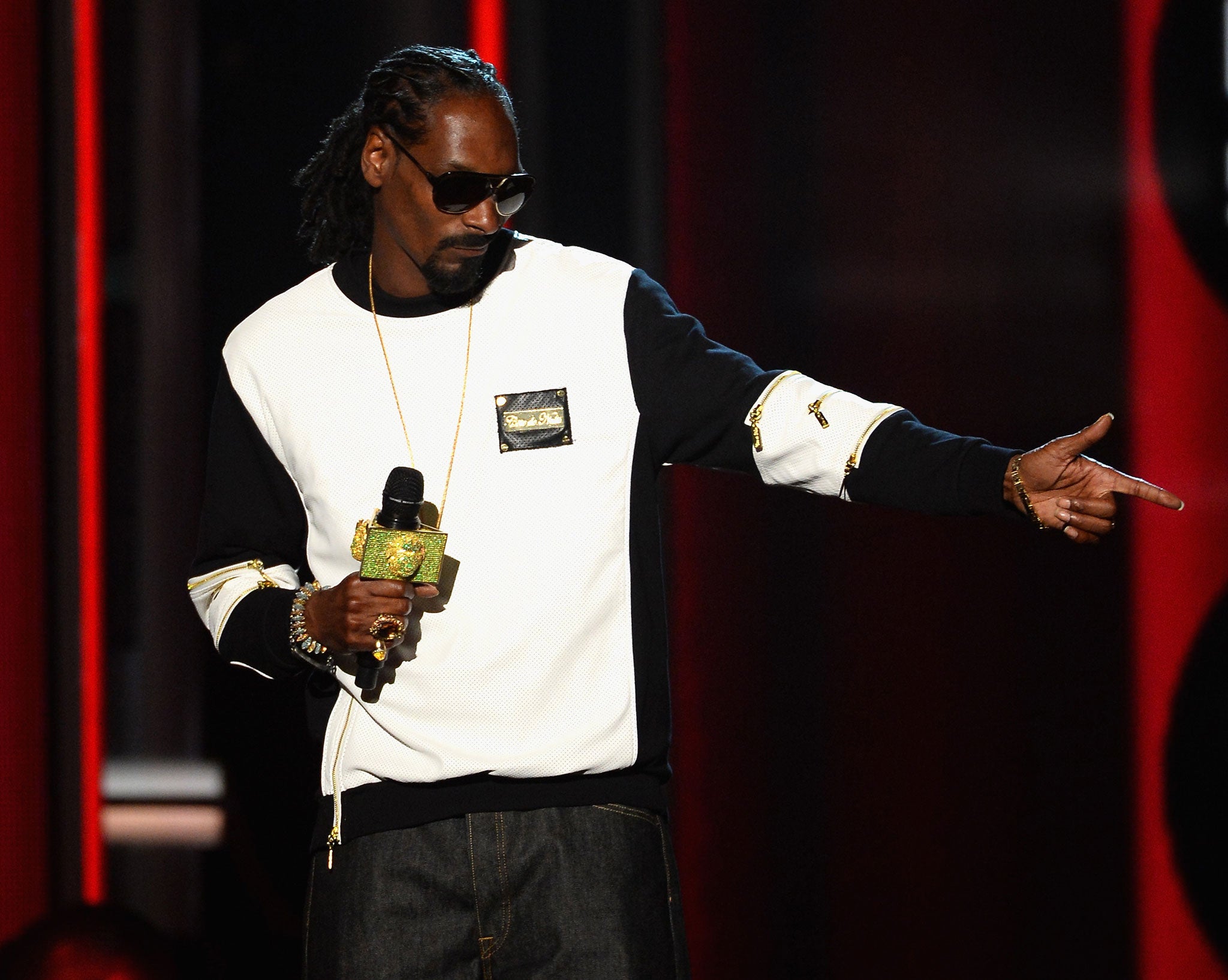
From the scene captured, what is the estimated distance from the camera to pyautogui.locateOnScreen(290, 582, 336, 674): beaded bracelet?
1636mm

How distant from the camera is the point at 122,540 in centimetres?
275

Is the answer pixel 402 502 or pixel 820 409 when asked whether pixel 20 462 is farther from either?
pixel 820 409

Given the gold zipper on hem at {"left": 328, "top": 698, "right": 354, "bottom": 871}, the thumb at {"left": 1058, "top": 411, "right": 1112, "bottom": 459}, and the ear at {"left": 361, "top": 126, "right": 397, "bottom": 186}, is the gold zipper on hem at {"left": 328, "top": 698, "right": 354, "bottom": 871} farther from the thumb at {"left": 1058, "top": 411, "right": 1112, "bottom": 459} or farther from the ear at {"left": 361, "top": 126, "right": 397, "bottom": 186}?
the thumb at {"left": 1058, "top": 411, "right": 1112, "bottom": 459}

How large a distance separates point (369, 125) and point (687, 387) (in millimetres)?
638

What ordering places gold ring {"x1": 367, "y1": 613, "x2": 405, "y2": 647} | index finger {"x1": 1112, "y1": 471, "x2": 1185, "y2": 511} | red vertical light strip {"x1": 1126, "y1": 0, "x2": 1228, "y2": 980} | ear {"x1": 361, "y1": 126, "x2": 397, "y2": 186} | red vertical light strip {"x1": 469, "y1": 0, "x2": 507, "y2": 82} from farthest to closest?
red vertical light strip {"x1": 469, "y1": 0, "x2": 507, "y2": 82}
red vertical light strip {"x1": 1126, "y1": 0, "x2": 1228, "y2": 980}
ear {"x1": 361, "y1": 126, "x2": 397, "y2": 186}
gold ring {"x1": 367, "y1": 613, "x2": 405, "y2": 647}
index finger {"x1": 1112, "y1": 471, "x2": 1185, "y2": 511}

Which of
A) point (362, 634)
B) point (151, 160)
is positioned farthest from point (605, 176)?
point (362, 634)

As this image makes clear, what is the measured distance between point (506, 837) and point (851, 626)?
47.0 inches

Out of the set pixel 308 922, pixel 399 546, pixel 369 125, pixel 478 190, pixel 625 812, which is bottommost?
pixel 308 922

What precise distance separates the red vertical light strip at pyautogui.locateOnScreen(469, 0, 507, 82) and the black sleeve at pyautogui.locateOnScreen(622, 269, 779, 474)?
103 cm

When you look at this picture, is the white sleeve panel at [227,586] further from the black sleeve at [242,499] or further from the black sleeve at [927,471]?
the black sleeve at [927,471]

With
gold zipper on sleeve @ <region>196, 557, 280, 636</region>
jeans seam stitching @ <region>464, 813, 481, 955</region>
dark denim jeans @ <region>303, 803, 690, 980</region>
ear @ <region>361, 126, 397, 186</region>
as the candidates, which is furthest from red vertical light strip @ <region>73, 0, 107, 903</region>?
jeans seam stitching @ <region>464, 813, 481, 955</region>

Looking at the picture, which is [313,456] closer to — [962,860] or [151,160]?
[151,160]

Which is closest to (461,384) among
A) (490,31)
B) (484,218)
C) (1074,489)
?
(484,218)

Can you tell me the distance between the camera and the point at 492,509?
1.66m
